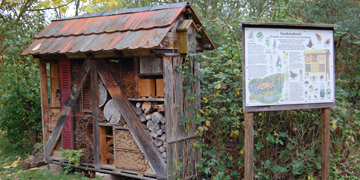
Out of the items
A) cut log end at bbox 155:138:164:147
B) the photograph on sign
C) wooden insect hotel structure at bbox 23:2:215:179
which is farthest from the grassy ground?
the photograph on sign

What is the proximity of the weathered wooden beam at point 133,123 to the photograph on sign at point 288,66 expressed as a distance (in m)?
1.99

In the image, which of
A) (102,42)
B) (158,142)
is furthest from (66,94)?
(158,142)

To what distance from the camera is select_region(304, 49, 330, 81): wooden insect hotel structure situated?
4432mm

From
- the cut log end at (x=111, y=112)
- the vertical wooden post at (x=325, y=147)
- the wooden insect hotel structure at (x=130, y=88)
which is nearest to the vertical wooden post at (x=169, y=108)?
the wooden insect hotel structure at (x=130, y=88)

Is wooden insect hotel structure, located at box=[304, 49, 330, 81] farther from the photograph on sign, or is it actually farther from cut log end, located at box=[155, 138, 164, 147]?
cut log end, located at box=[155, 138, 164, 147]

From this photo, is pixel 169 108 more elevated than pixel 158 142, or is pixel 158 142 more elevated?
pixel 169 108

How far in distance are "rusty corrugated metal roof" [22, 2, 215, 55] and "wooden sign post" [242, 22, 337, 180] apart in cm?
150

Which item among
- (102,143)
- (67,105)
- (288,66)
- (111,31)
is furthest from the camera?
(67,105)

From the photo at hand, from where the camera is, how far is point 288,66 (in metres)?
4.32

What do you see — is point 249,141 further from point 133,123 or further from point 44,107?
point 44,107

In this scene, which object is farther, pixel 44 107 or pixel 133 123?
pixel 44 107

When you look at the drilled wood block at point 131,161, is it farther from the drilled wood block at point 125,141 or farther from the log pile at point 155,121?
the log pile at point 155,121

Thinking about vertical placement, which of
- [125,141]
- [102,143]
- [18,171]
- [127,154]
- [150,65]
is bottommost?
[18,171]

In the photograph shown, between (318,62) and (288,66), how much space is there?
53 cm
